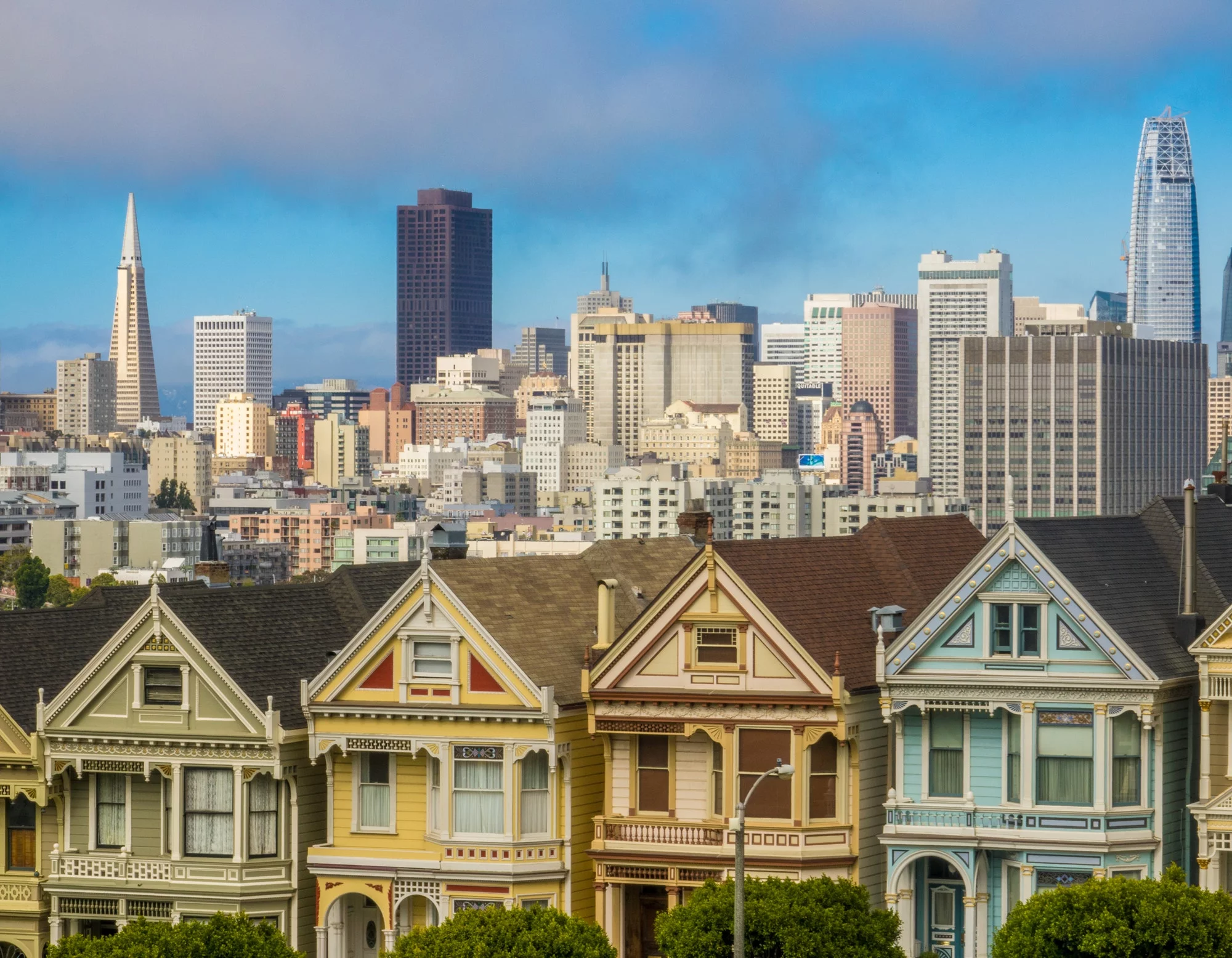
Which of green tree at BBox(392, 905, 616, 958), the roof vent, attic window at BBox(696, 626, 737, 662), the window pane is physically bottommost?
green tree at BBox(392, 905, 616, 958)

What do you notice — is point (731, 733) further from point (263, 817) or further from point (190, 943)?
point (190, 943)

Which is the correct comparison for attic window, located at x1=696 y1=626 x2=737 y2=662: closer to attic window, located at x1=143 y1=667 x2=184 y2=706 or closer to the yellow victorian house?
the yellow victorian house

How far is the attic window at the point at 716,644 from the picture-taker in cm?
4509

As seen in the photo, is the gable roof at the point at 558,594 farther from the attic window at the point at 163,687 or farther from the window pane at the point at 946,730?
the window pane at the point at 946,730

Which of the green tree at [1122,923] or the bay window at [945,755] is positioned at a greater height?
the bay window at [945,755]

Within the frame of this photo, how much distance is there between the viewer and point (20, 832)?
49.4 metres

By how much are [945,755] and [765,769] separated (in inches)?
108

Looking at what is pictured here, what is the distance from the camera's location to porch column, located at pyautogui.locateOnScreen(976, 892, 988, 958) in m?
44.3

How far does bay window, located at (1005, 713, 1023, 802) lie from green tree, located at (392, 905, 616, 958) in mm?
6411

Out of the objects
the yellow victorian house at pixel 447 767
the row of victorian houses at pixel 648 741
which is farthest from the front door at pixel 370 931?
the yellow victorian house at pixel 447 767

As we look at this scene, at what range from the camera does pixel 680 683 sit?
45.3m

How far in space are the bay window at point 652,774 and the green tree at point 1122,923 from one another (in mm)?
6525

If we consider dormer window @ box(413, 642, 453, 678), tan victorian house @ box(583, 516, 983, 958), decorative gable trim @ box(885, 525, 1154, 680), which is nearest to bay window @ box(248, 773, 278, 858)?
dormer window @ box(413, 642, 453, 678)

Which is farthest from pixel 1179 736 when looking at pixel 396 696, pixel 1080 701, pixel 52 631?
pixel 52 631
